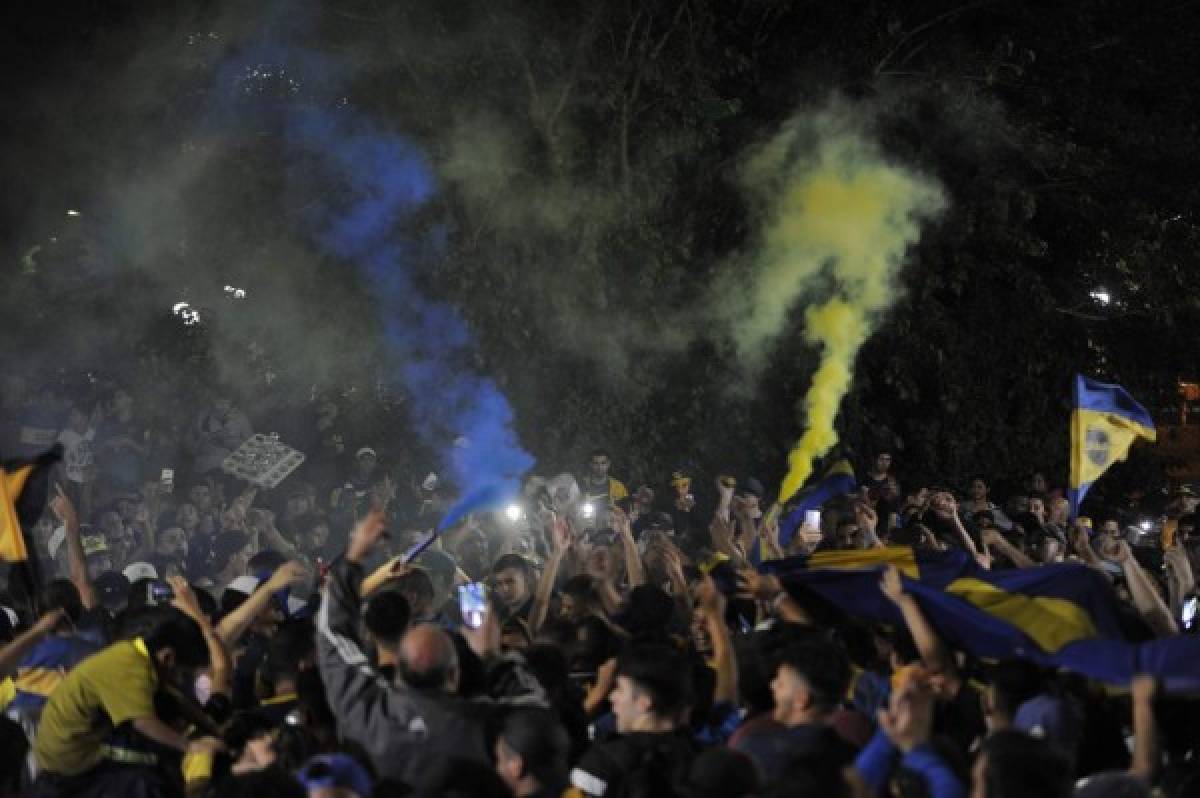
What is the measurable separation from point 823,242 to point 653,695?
13859 millimetres

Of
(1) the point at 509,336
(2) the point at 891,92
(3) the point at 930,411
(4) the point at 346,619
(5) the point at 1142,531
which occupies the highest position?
(2) the point at 891,92

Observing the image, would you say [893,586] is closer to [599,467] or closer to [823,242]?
[599,467]

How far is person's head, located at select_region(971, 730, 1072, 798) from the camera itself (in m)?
4.29

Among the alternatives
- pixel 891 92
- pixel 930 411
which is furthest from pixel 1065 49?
pixel 930 411

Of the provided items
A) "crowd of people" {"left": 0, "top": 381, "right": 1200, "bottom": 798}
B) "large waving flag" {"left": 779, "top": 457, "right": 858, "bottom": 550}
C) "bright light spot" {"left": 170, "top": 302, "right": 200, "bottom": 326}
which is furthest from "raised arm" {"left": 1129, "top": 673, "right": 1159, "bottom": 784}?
"bright light spot" {"left": 170, "top": 302, "right": 200, "bottom": 326}

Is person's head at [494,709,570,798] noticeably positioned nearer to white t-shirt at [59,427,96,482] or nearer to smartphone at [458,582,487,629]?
smartphone at [458,582,487,629]

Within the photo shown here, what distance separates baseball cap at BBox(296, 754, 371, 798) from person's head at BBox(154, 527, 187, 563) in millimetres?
7765

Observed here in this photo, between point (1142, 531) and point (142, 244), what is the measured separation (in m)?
10.8

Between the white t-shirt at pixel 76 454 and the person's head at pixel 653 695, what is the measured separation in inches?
394

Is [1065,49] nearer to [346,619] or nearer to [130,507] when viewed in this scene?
[130,507]

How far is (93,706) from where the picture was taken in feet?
18.9

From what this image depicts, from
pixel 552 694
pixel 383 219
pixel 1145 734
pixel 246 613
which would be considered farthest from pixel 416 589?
pixel 383 219

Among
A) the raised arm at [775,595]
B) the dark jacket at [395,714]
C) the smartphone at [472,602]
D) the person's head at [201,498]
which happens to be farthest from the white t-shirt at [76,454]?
the dark jacket at [395,714]

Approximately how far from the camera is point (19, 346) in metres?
16.6
